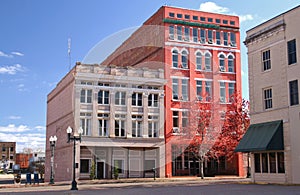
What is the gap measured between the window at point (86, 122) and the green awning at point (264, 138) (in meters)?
21.0

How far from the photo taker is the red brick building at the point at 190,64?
54250 mm

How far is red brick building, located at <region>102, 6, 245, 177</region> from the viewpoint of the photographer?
54.2 m

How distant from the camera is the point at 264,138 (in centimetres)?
3253

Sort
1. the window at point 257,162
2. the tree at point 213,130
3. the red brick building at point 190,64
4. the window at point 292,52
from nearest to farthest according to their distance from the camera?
the window at point 292,52, the window at point 257,162, the tree at point 213,130, the red brick building at point 190,64

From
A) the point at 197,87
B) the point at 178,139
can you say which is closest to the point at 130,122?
the point at 178,139

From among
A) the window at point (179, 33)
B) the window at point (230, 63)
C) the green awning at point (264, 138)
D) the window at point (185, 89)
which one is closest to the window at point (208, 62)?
the window at point (230, 63)

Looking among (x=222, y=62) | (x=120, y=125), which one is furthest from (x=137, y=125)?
(x=222, y=62)

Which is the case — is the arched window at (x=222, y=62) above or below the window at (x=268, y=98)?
above

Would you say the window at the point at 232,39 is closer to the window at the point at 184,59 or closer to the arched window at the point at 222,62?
the arched window at the point at 222,62

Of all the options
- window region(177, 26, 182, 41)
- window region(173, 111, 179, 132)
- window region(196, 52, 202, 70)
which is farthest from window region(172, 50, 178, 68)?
window region(173, 111, 179, 132)

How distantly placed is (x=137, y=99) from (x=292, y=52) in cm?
2428

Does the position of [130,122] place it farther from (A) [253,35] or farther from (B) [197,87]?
(A) [253,35]

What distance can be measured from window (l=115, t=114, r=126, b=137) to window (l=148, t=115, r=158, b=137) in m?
3.45

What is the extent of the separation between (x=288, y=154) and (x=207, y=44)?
Answer: 28008 millimetres
